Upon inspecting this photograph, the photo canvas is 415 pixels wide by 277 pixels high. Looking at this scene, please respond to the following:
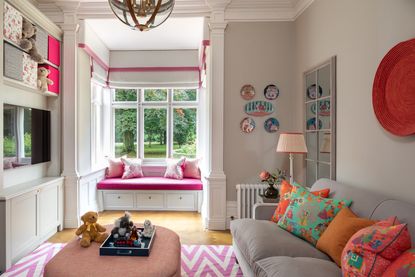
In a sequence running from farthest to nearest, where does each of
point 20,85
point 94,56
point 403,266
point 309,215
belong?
point 94,56 < point 20,85 < point 309,215 < point 403,266

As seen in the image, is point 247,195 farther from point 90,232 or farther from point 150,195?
point 90,232

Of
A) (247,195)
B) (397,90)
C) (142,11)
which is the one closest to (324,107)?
(397,90)

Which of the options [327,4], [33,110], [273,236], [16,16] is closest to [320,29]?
[327,4]

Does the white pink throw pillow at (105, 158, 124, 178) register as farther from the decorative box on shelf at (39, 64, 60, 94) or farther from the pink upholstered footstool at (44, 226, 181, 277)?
the pink upholstered footstool at (44, 226, 181, 277)

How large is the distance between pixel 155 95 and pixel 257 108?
2460 mm

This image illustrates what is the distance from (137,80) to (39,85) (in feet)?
6.77

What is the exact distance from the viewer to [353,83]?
2.29 m

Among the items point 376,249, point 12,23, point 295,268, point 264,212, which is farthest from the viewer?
point 12,23

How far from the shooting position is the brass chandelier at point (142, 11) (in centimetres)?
164

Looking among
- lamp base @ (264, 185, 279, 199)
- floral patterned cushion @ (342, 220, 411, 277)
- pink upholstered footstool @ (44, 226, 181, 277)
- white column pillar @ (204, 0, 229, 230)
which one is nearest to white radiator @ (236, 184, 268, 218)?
white column pillar @ (204, 0, 229, 230)

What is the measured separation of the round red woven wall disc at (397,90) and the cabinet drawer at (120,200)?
3801 millimetres

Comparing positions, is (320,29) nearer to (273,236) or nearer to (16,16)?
(273,236)

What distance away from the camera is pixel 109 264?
1708 millimetres

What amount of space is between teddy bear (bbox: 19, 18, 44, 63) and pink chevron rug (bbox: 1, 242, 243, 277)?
2.19 meters
